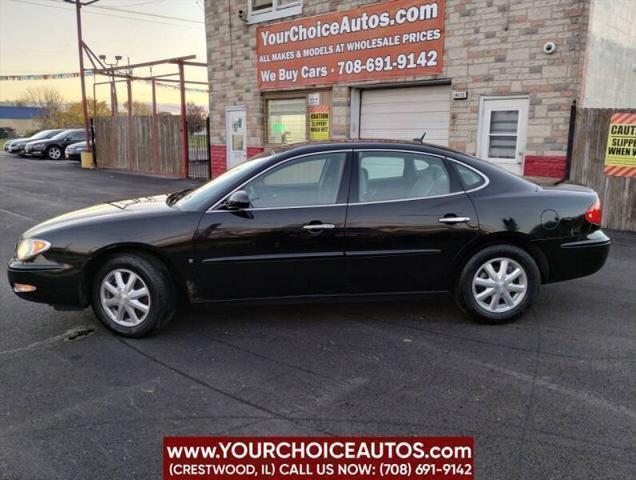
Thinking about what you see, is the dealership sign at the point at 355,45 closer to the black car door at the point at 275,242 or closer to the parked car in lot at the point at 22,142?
the black car door at the point at 275,242

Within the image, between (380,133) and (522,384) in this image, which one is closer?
(522,384)

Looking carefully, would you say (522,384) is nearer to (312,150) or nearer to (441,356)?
(441,356)

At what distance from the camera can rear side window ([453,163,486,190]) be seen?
4.61 meters

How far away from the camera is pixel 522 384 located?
3611 millimetres

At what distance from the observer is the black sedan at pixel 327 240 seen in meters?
4.34

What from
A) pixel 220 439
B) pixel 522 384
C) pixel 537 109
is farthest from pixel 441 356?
pixel 537 109

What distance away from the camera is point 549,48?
916 centimetres

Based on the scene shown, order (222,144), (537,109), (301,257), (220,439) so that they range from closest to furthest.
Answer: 1. (220,439)
2. (301,257)
3. (537,109)
4. (222,144)

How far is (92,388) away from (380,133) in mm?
9576

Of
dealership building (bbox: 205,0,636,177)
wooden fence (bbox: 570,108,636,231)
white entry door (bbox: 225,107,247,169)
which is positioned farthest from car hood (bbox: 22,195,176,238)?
white entry door (bbox: 225,107,247,169)

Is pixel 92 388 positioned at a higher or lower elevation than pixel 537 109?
lower

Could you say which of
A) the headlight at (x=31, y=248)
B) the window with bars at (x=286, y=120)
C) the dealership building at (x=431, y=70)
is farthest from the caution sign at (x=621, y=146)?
the headlight at (x=31, y=248)

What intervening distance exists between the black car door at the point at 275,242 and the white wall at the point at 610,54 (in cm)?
688

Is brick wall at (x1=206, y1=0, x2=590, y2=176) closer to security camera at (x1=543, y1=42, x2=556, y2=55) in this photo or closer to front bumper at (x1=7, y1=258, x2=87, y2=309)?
security camera at (x1=543, y1=42, x2=556, y2=55)
